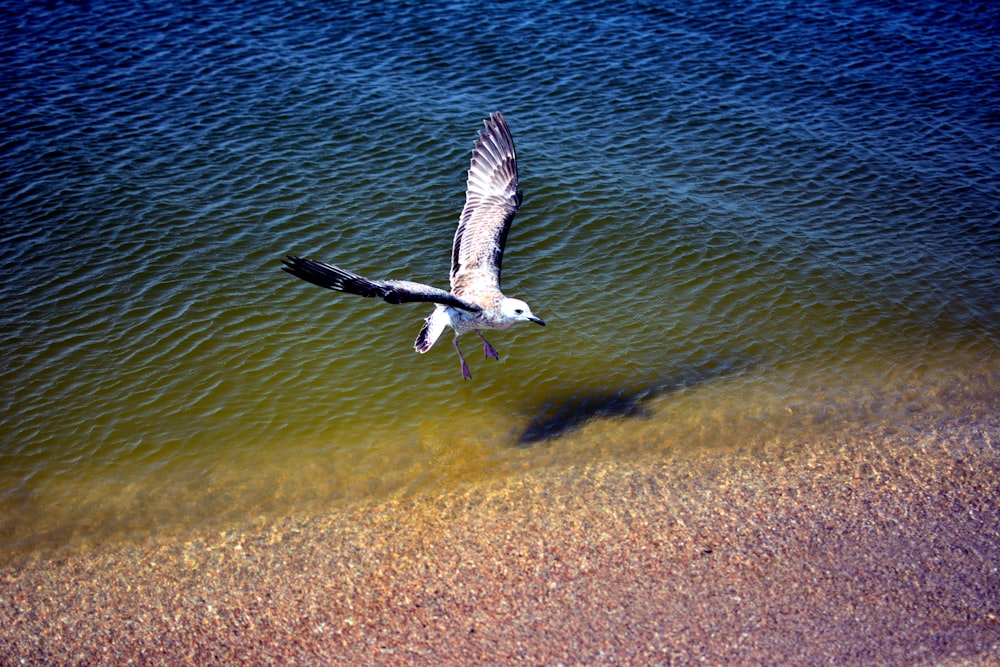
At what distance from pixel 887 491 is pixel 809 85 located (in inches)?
523

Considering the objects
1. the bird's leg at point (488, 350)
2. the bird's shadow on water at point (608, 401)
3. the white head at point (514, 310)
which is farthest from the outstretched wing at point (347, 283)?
the bird's leg at point (488, 350)

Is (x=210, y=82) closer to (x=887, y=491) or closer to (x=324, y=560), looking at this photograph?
(x=324, y=560)

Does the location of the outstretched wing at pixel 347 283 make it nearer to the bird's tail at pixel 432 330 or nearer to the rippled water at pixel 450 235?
the bird's tail at pixel 432 330

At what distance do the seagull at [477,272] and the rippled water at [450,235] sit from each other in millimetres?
1209

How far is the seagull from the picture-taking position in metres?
9.23

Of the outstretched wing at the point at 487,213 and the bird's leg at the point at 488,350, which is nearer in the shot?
the outstretched wing at the point at 487,213

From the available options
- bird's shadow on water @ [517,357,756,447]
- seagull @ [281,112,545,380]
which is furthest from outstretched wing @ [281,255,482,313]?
bird's shadow on water @ [517,357,756,447]

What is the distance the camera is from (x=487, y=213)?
42.0 feet

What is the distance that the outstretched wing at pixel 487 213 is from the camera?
12.0m

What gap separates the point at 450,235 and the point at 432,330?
452cm

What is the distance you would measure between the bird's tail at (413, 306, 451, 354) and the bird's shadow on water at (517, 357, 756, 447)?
1.62 meters

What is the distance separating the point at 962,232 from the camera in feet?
51.0

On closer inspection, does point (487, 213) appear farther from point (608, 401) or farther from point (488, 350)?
point (608, 401)

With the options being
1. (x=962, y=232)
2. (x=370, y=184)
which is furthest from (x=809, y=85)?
(x=370, y=184)
